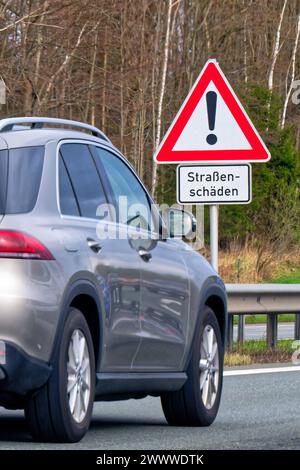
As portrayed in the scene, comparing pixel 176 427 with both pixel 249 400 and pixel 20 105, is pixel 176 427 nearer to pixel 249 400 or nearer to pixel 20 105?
pixel 249 400

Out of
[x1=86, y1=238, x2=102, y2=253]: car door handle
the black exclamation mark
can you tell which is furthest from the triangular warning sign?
[x1=86, y1=238, x2=102, y2=253]: car door handle

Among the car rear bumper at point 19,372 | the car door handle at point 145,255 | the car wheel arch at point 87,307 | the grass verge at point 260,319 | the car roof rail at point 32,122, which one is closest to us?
the car rear bumper at point 19,372

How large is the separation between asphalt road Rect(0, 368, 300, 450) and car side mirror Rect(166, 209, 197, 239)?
113 centimetres

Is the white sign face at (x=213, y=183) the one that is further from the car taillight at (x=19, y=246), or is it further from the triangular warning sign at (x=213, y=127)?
the car taillight at (x=19, y=246)

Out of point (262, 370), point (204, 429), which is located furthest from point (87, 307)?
point (262, 370)

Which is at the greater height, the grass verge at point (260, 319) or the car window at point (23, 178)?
the car window at point (23, 178)

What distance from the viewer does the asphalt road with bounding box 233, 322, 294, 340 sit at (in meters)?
20.2

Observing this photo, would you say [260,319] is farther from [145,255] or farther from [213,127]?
[145,255]

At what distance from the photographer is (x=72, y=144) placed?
8336 mm

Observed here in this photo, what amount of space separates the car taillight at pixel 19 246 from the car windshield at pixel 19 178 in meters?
0.21

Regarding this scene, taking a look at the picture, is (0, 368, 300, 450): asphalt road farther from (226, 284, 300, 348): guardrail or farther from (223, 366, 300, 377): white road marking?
(226, 284, 300, 348): guardrail

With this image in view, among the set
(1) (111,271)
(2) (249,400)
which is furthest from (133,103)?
(1) (111,271)

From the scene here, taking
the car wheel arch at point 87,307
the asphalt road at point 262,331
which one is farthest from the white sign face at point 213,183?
the asphalt road at point 262,331

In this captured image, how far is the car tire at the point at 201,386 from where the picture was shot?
30.2 feet
